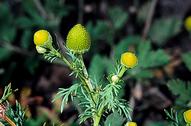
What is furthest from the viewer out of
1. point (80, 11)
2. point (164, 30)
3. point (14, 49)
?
point (80, 11)

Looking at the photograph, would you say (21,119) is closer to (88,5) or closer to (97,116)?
(97,116)

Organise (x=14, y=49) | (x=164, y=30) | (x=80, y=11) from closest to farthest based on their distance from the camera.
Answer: (x=14, y=49) < (x=164, y=30) < (x=80, y=11)

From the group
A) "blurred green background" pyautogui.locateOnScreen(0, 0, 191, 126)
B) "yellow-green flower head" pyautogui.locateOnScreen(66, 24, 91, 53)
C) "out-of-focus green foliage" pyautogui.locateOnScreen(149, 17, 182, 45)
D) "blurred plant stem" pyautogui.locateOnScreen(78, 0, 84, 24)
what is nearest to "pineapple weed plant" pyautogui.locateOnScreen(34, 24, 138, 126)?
"yellow-green flower head" pyautogui.locateOnScreen(66, 24, 91, 53)

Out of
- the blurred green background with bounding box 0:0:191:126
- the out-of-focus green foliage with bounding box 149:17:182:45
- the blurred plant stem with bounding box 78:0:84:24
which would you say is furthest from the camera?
the blurred plant stem with bounding box 78:0:84:24

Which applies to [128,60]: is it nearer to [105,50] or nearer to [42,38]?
[42,38]

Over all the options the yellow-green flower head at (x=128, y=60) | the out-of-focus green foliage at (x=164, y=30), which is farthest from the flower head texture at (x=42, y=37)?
the out-of-focus green foliage at (x=164, y=30)

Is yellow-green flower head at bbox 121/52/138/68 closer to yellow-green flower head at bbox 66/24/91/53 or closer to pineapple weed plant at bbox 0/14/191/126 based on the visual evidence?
pineapple weed plant at bbox 0/14/191/126

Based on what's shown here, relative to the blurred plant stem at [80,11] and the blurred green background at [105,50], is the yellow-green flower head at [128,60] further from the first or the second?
the blurred plant stem at [80,11]

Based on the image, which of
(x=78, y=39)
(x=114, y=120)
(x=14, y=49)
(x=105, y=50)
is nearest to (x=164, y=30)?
(x=105, y=50)
